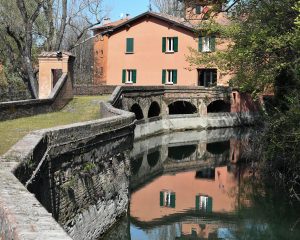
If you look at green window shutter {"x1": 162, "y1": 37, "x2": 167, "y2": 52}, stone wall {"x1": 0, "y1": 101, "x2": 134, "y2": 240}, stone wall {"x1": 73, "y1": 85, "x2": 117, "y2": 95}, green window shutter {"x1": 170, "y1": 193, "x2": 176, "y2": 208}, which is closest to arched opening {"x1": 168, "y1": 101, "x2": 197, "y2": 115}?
green window shutter {"x1": 162, "y1": 37, "x2": 167, "y2": 52}

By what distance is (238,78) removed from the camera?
21062mm

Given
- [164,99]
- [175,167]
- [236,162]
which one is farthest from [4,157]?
[164,99]

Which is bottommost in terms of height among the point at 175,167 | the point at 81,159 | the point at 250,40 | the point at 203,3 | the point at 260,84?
the point at 175,167

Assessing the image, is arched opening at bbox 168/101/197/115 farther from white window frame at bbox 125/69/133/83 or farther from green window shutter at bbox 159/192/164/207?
green window shutter at bbox 159/192/164/207

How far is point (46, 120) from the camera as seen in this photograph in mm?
16484

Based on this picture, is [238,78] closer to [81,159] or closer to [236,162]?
[236,162]

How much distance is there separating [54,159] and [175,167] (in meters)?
17.4

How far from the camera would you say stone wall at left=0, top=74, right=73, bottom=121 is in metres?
16.3

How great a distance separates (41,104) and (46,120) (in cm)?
284

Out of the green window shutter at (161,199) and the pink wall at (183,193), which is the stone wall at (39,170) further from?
the green window shutter at (161,199)

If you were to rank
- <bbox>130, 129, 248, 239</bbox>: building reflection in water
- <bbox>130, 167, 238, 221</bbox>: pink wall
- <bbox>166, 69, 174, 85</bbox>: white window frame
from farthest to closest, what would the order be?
1. <bbox>166, 69, 174, 85</bbox>: white window frame
2. <bbox>130, 167, 238, 221</bbox>: pink wall
3. <bbox>130, 129, 248, 239</bbox>: building reflection in water

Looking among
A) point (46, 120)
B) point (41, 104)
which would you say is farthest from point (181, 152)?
point (46, 120)

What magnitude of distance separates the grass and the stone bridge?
7.69 m

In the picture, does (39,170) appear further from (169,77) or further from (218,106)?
(218,106)
